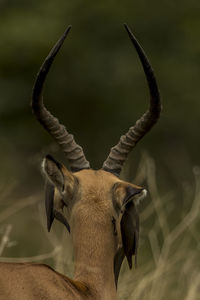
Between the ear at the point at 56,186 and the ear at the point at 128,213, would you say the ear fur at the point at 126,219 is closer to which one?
the ear at the point at 128,213

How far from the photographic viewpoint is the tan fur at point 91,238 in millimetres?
5587

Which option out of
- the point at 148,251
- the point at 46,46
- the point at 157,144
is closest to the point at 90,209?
the point at 148,251

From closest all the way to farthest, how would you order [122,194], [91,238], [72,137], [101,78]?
1. [91,238]
2. [122,194]
3. [72,137]
4. [101,78]

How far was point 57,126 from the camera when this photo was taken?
6906 millimetres

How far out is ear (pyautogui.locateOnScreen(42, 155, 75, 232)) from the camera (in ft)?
19.8

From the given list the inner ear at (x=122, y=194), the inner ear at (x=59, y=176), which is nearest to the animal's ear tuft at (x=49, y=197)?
the inner ear at (x=59, y=176)

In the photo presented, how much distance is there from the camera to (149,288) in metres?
9.29

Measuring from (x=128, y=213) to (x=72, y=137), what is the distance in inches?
37.0

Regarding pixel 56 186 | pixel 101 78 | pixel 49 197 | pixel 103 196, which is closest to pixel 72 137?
pixel 49 197

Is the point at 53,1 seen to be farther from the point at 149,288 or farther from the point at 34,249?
the point at 149,288

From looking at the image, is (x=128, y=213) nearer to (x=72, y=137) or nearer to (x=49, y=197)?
(x=49, y=197)

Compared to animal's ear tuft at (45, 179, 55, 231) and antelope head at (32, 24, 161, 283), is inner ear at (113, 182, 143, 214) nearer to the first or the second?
antelope head at (32, 24, 161, 283)

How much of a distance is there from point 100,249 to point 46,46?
28206 millimetres

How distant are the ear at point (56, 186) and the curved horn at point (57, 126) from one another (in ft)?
1.25
